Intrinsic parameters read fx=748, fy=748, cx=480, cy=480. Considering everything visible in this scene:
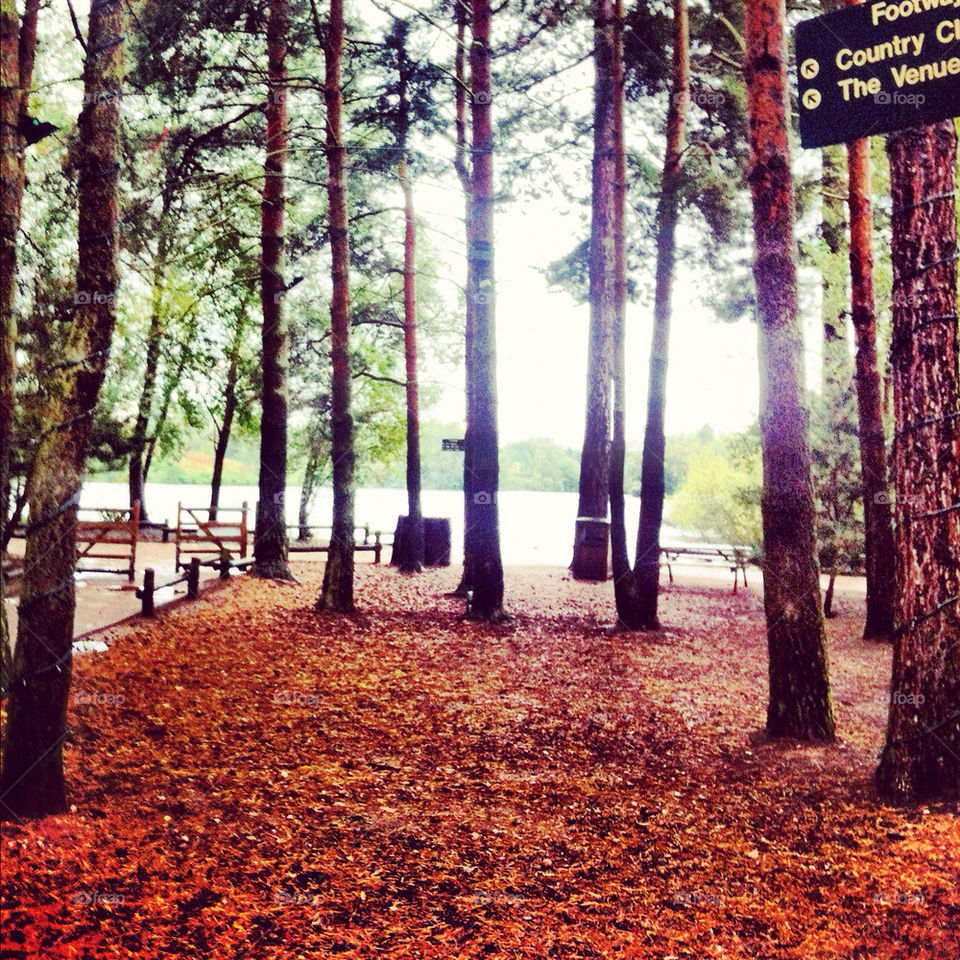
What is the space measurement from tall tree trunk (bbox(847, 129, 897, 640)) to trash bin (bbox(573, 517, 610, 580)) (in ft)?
20.3

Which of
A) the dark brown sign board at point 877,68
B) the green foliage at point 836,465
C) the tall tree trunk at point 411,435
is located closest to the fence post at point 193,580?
the tall tree trunk at point 411,435

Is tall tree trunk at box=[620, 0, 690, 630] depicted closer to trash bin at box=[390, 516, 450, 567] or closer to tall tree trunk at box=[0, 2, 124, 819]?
tall tree trunk at box=[0, 2, 124, 819]

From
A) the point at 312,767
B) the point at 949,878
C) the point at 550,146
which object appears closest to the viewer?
the point at 949,878

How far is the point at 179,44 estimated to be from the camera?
11367 mm

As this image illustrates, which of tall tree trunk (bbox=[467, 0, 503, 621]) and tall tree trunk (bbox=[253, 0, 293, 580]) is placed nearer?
Result: tall tree trunk (bbox=[467, 0, 503, 621])

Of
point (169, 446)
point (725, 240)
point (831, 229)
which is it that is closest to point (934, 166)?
point (725, 240)

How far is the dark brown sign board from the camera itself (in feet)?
11.7

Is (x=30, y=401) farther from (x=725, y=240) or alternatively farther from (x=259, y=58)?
(x=725, y=240)

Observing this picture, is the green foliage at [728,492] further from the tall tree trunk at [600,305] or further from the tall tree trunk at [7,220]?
the tall tree trunk at [7,220]

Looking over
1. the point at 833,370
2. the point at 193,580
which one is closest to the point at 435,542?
the point at 193,580

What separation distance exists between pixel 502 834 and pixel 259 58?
608 inches

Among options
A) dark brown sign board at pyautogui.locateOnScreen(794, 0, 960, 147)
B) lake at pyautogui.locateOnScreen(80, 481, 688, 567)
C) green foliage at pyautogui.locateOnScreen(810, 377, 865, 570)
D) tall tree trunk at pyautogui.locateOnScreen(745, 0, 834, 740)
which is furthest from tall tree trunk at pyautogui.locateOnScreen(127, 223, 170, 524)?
dark brown sign board at pyautogui.locateOnScreen(794, 0, 960, 147)

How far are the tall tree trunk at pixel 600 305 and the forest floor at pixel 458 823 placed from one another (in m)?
8.28

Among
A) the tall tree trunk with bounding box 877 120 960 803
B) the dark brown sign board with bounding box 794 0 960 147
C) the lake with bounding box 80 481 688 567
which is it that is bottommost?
the lake with bounding box 80 481 688 567
